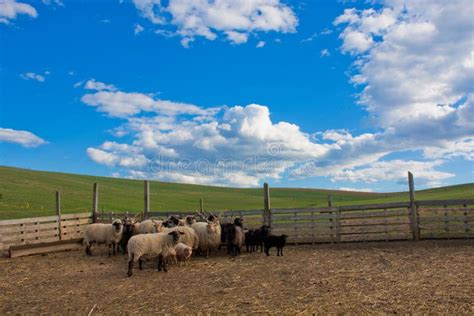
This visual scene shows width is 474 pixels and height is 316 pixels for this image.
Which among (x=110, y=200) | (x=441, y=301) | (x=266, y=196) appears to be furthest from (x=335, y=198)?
(x=441, y=301)

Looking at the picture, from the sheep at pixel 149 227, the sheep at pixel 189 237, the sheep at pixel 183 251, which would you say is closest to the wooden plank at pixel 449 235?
the sheep at pixel 189 237

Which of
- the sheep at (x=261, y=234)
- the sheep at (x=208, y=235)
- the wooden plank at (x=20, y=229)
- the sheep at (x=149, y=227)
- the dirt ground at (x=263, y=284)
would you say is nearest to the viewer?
the dirt ground at (x=263, y=284)

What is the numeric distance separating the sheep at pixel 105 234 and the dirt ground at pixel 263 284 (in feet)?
3.92

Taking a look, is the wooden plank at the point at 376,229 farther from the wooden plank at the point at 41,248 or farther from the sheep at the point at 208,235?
the wooden plank at the point at 41,248

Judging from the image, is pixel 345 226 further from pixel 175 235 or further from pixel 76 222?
pixel 76 222

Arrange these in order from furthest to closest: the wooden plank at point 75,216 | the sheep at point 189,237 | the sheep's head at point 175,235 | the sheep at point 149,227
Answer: the wooden plank at point 75,216 → the sheep at point 149,227 → the sheep at point 189,237 → the sheep's head at point 175,235

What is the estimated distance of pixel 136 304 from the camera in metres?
7.87

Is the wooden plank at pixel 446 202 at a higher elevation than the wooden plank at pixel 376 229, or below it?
higher

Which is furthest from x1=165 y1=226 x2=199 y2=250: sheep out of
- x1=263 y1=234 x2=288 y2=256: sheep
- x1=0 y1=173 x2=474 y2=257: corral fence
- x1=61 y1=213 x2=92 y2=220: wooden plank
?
x1=61 y1=213 x2=92 y2=220: wooden plank

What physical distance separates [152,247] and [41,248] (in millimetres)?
7298

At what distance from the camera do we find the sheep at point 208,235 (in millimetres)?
13391

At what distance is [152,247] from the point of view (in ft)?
36.1

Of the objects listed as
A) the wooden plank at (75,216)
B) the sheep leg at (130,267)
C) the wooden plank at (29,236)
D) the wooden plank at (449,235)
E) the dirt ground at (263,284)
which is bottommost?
the dirt ground at (263,284)

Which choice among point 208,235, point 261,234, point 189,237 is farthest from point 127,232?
point 261,234
